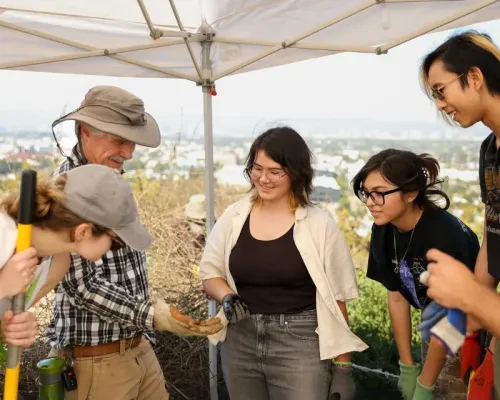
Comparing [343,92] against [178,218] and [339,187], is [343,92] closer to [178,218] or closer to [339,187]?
[339,187]

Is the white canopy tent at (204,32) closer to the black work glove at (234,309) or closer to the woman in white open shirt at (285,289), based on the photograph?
the woman in white open shirt at (285,289)

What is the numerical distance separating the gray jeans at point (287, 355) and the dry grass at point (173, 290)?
156cm

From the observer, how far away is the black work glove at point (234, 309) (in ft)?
7.62

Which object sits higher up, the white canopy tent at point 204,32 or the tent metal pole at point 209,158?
the white canopy tent at point 204,32

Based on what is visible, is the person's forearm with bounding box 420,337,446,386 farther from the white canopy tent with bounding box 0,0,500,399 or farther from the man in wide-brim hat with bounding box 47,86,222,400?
the white canopy tent with bounding box 0,0,500,399

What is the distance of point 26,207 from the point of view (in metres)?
1.59

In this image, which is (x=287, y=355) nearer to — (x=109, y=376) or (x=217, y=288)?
(x=217, y=288)

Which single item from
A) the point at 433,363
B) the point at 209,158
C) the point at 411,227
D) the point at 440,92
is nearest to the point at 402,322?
the point at 433,363

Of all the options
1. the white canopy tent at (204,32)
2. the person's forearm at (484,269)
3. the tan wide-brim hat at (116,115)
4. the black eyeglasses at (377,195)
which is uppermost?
the white canopy tent at (204,32)

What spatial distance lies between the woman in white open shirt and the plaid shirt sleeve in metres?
0.34

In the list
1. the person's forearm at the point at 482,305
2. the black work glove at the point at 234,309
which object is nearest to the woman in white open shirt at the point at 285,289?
the black work glove at the point at 234,309

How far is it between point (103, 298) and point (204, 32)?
1.59 metres

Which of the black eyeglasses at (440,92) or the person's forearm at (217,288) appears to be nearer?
the black eyeglasses at (440,92)

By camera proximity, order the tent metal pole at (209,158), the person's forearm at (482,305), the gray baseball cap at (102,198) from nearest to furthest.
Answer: the person's forearm at (482,305)
the gray baseball cap at (102,198)
the tent metal pole at (209,158)
